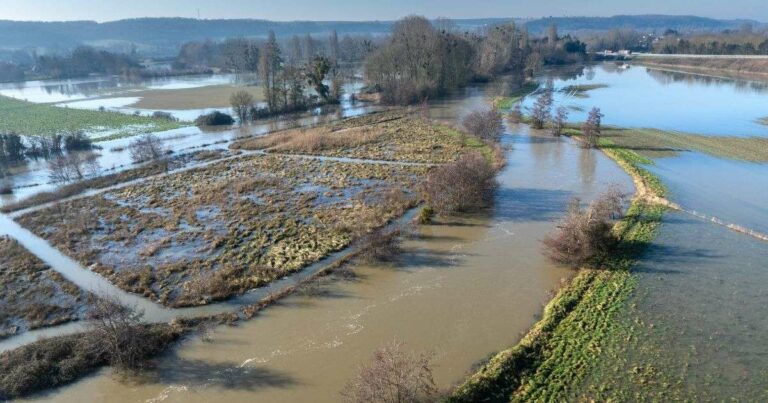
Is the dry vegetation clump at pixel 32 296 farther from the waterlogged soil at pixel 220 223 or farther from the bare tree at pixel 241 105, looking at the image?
the bare tree at pixel 241 105

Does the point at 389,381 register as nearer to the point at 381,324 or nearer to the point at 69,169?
the point at 381,324

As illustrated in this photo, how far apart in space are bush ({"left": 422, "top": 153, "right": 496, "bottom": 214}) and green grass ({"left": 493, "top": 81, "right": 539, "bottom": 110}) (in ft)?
122

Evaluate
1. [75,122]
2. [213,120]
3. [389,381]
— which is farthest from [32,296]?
[75,122]

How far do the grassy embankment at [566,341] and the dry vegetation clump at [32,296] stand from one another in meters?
17.0

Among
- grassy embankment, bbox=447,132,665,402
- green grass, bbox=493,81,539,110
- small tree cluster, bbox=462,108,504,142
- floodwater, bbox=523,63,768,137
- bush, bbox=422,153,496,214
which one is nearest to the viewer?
grassy embankment, bbox=447,132,665,402

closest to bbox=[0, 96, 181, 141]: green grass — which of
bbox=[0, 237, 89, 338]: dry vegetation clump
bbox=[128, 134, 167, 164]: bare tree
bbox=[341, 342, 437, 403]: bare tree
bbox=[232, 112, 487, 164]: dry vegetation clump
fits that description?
bbox=[128, 134, 167, 164]: bare tree

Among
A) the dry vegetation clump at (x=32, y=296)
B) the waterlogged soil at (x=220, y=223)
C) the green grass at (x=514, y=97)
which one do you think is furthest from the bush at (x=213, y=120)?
the dry vegetation clump at (x=32, y=296)

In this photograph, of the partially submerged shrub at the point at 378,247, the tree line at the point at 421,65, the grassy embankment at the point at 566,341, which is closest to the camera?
the grassy embankment at the point at 566,341

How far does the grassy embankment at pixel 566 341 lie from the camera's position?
46.5ft

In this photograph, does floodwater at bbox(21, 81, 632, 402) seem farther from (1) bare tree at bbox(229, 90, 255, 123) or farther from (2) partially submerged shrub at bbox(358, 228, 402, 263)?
(1) bare tree at bbox(229, 90, 255, 123)

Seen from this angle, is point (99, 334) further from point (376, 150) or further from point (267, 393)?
point (376, 150)

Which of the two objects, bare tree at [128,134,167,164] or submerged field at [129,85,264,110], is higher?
submerged field at [129,85,264,110]

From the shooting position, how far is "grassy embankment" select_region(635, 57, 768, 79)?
3917 inches

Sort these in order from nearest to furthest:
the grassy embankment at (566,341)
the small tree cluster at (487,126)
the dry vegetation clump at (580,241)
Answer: the grassy embankment at (566,341) < the dry vegetation clump at (580,241) < the small tree cluster at (487,126)
